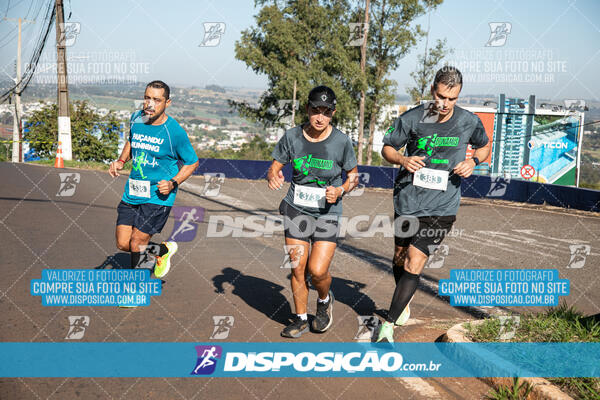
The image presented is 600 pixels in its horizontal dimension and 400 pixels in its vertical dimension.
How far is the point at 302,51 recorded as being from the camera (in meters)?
48.6

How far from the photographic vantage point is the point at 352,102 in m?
49.2

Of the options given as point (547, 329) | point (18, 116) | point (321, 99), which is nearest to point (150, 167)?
point (321, 99)

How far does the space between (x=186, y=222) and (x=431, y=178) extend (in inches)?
313

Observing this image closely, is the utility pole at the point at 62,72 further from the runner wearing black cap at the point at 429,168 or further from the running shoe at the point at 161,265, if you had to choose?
the runner wearing black cap at the point at 429,168

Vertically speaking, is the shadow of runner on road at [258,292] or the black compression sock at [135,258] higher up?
the black compression sock at [135,258]

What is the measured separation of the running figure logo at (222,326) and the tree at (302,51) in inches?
1632

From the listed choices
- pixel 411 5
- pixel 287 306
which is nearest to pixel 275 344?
pixel 287 306

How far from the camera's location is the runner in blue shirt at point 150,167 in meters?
5.25

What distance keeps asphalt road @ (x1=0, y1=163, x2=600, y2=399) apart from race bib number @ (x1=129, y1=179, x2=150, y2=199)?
1.09 meters

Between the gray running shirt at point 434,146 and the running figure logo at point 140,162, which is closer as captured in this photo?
the gray running shirt at point 434,146

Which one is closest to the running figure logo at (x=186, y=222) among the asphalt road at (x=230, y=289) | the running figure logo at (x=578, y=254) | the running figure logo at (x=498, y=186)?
the asphalt road at (x=230, y=289)

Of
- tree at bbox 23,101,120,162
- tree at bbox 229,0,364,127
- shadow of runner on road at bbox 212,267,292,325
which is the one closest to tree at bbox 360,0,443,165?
tree at bbox 229,0,364,127

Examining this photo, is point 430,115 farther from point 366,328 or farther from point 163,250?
point 163,250

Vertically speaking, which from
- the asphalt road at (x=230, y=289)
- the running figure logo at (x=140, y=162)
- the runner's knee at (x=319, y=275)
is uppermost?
the running figure logo at (x=140, y=162)
